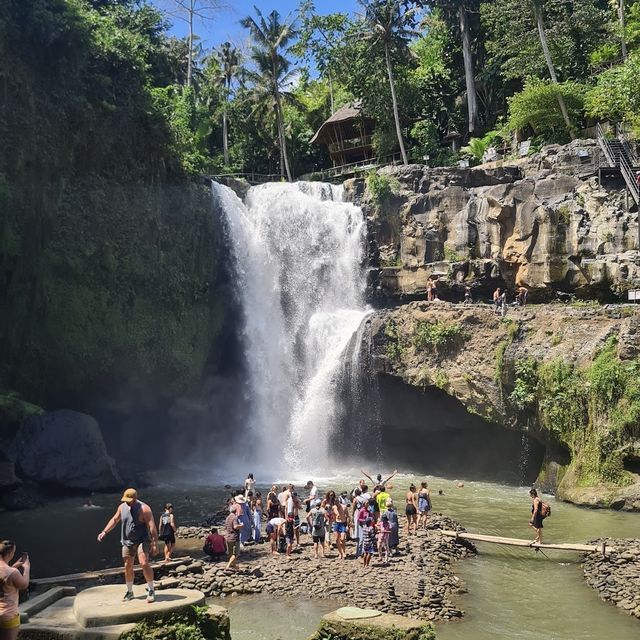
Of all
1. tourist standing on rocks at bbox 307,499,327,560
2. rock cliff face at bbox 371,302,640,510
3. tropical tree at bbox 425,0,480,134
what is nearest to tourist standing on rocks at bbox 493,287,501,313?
rock cliff face at bbox 371,302,640,510

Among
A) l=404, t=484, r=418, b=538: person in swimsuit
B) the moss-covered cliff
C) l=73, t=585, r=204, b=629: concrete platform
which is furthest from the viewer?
the moss-covered cliff

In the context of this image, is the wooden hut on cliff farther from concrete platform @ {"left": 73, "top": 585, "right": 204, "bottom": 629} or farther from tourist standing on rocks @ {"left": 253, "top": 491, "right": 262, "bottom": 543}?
concrete platform @ {"left": 73, "top": 585, "right": 204, "bottom": 629}

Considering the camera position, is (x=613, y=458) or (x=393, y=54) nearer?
(x=613, y=458)

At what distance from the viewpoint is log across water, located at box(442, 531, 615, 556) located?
17.4m

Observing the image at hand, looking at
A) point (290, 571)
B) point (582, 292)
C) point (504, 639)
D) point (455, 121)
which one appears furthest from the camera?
point (455, 121)

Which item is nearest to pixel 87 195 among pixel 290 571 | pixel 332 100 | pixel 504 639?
pixel 290 571

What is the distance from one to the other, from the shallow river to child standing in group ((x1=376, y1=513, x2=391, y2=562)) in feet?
5.73

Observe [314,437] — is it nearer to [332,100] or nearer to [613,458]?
[613,458]

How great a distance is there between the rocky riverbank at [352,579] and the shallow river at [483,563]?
424mm

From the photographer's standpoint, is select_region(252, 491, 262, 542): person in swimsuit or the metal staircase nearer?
select_region(252, 491, 262, 542): person in swimsuit

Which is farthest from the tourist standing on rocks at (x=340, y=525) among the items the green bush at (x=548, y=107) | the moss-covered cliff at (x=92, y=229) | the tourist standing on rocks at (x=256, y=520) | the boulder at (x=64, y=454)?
the green bush at (x=548, y=107)

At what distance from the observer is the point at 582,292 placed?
32.1 metres

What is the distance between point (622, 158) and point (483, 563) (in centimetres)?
2211

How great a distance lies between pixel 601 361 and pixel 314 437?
13226mm
